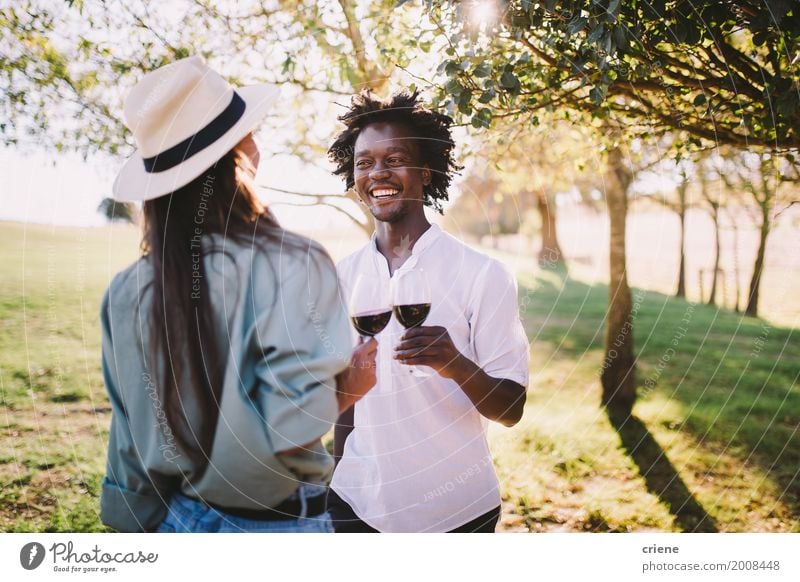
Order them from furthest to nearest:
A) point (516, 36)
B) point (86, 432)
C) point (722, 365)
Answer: point (722, 365) < point (86, 432) < point (516, 36)

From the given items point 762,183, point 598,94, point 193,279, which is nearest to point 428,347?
point 193,279

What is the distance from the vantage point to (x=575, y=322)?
7727mm

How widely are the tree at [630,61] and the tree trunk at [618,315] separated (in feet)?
5.09

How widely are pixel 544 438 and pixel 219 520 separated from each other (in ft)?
8.34

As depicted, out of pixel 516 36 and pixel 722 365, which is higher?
pixel 516 36

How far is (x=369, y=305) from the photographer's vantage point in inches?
66.5

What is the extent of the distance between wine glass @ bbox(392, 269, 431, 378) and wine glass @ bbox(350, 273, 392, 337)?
0.03 meters

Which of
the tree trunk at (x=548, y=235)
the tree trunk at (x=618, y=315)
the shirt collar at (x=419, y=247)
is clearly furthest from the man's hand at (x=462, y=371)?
the tree trunk at (x=548, y=235)

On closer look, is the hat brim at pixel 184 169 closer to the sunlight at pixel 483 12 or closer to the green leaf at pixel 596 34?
the sunlight at pixel 483 12

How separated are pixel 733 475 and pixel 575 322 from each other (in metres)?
4.54

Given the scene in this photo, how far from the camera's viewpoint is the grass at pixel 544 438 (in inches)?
104

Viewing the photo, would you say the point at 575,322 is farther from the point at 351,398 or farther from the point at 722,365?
the point at 351,398

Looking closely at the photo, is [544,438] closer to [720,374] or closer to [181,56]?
[720,374]
